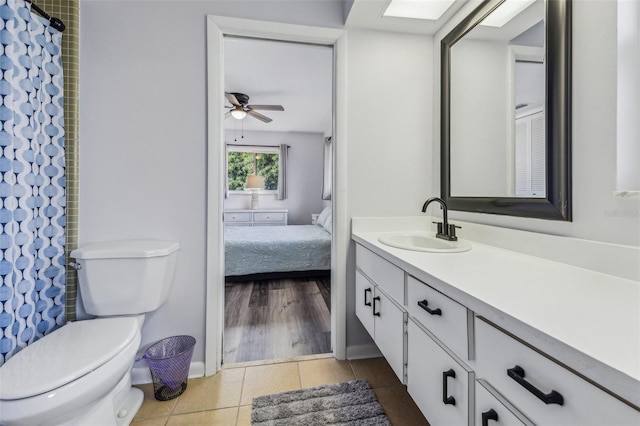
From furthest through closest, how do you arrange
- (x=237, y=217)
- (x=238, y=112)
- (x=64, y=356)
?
(x=237, y=217)
(x=238, y=112)
(x=64, y=356)

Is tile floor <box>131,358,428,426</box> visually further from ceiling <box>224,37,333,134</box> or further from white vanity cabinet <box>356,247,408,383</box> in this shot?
ceiling <box>224,37,333,134</box>

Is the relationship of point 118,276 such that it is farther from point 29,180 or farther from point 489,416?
point 489,416

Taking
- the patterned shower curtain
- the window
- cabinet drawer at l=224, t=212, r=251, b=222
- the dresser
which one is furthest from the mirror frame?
the window

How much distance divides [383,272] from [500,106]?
98cm

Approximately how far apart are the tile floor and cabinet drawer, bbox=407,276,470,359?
67 centimetres

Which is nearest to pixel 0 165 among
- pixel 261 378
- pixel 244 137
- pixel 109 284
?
pixel 109 284

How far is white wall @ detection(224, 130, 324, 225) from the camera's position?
5617mm

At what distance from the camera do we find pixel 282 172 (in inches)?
221

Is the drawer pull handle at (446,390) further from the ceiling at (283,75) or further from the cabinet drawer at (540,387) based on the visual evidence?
the ceiling at (283,75)

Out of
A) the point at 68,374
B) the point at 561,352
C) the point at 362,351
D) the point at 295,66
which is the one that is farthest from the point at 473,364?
the point at 295,66

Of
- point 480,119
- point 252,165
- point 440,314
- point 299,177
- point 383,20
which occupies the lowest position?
point 440,314

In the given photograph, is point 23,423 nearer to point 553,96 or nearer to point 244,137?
point 553,96

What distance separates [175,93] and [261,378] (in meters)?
1.70

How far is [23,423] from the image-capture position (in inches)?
34.9
